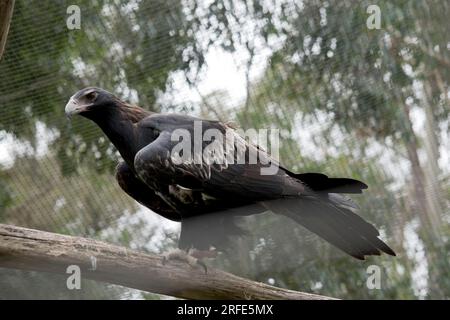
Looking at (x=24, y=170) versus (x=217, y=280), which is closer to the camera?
(x=217, y=280)

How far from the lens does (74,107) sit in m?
4.12

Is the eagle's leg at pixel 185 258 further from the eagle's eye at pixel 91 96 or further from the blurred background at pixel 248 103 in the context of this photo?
the blurred background at pixel 248 103

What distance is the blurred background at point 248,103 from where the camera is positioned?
5582 millimetres

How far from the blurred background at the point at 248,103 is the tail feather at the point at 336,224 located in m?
1.52

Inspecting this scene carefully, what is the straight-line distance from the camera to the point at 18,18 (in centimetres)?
541

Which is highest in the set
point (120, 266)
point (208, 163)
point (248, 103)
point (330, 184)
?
point (248, 103)

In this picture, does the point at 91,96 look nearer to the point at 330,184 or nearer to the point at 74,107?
the point at 74,107

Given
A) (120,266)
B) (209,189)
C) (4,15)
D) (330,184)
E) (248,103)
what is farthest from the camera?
(248,103)

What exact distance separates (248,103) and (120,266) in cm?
238

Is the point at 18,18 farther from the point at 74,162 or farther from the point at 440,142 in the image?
the point at 440,142
